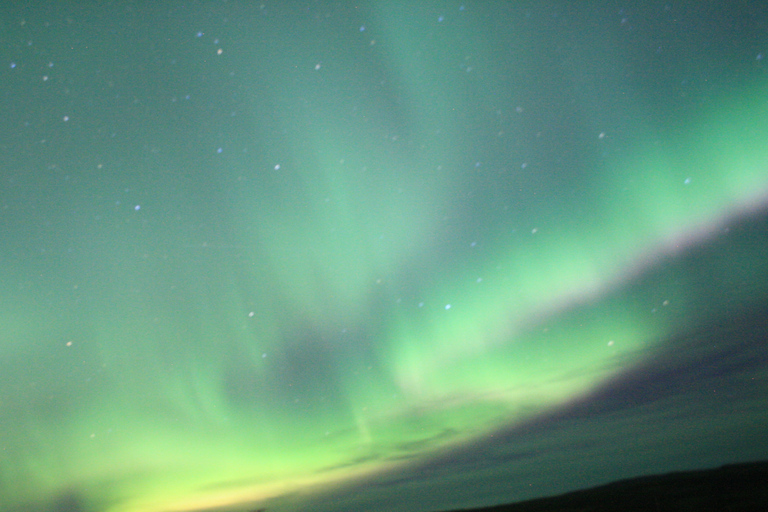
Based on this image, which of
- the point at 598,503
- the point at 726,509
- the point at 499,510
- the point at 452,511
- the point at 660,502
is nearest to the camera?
the point at 726,509

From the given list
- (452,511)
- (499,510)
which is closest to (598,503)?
(499,510)

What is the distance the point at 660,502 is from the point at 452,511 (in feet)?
131

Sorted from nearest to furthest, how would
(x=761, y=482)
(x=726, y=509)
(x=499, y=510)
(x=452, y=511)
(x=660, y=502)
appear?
(x=726, y=509), (x=761, y=482), (x=660, y=502), (x=499, y=510), (x=452, y=511)

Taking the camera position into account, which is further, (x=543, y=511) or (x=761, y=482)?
(x=543, y=511)

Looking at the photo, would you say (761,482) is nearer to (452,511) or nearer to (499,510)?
(499,510)

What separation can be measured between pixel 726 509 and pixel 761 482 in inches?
466

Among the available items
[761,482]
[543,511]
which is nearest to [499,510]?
[543,511]

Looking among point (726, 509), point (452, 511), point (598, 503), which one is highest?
point (726, 509)

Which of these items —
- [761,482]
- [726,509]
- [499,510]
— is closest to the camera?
[726,509]

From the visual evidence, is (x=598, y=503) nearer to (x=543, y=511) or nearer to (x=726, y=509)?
(x=543, y=511)

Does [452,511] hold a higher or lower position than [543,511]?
lower

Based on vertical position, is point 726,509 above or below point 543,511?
above

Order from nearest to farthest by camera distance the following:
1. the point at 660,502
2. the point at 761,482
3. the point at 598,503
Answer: the point at 761,482, the point at 660,502, the point at 598,503

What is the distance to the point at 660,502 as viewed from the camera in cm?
3800
